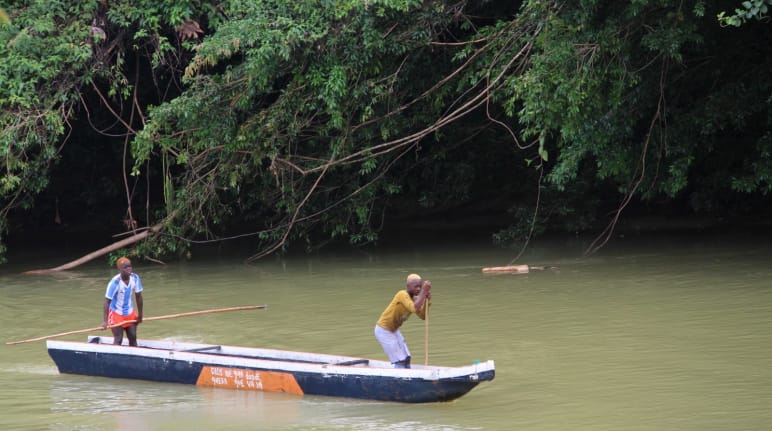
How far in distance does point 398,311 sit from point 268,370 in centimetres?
132

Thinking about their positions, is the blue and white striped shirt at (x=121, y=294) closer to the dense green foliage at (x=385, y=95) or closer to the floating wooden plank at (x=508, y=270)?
the dense green foliage at (x=385, y=95)

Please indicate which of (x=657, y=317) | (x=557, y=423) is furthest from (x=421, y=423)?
(x=657, y=317)

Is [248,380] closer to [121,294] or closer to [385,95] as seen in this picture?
[121,294]

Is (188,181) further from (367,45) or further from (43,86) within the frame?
(367,45)

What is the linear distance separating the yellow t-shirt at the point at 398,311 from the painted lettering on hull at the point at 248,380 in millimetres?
971

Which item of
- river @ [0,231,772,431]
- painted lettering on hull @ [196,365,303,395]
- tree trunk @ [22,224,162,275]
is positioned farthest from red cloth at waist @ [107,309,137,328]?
tree trunk @ [22,224,162,275]

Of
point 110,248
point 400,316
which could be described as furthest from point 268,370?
point 110,248

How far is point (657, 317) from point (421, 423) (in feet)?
15.3

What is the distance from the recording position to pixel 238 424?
340 inches

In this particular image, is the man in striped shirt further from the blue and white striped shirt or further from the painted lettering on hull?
the painted lettering on hull

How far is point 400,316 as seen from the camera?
9.06m

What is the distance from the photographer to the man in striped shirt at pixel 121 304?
10.6 m

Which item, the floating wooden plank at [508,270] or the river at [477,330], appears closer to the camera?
the river at [477,330]

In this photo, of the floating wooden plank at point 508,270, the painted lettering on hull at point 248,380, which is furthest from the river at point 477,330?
the floating wooden plank at point 508,270
